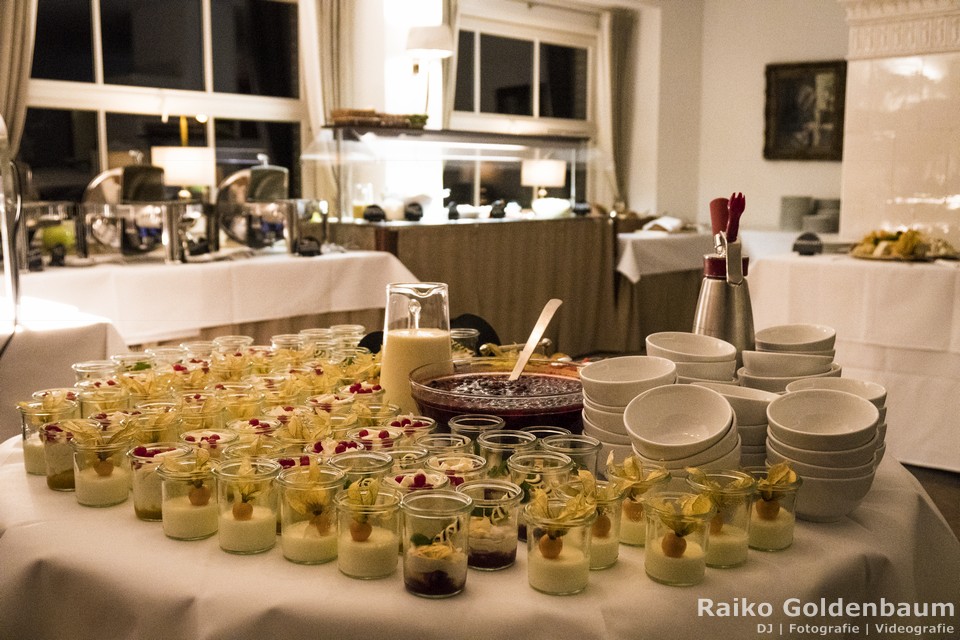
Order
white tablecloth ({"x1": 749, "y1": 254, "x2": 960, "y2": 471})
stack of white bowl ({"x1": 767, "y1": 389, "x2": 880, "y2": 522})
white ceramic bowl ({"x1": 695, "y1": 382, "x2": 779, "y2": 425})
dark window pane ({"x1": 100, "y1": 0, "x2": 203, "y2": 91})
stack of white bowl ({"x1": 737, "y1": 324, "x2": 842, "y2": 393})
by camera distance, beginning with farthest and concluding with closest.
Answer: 1. dark window pane ({"x1": 100, "y1": 0, "x2": 203, "y2": 91})
2. white tablecloth ({"x1": 749, "y1": 254, "x2": 960, "y2": 471})
3. stack of white bowl ({"x1": 737, "y1": 324, "x2": 842, "y2": 393})
4. white ceramic bowl ({"x1": 695, "y1": 382, "x2": 779, "y2": 425})
5. stack of white bowl ({"x1": 767, "y1": 389, "x2": 880, "y2": 522})

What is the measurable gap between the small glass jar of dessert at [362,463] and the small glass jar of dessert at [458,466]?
0.06 metres

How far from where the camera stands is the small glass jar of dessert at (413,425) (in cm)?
143

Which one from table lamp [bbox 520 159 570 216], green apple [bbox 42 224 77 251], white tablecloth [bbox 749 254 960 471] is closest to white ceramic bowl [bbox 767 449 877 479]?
white tablecloth [bbox 749 254 960 471]

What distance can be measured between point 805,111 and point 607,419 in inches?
319

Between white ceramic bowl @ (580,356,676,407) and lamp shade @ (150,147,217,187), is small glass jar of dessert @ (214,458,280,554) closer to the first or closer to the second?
white ceramic bowl @ (580,356,676,407)

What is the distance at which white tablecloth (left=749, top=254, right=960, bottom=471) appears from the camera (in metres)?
4.24

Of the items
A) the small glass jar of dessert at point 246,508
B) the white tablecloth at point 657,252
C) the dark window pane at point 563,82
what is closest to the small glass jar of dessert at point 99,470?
the small glass jar of dessert at point 246,508

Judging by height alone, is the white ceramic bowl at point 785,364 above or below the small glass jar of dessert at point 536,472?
above

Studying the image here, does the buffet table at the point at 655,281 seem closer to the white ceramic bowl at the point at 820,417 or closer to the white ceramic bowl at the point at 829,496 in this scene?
the white ceramic bowl at the point at 820,417

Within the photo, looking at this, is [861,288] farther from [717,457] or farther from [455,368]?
[717,457]

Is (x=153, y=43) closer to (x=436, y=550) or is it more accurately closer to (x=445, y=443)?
(x=445, y=443)

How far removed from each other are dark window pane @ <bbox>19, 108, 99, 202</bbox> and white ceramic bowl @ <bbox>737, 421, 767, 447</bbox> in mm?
5447

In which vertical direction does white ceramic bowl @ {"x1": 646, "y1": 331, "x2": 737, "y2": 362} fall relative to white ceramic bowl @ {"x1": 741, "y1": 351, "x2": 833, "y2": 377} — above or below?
above

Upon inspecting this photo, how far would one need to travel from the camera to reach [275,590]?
1.09m
